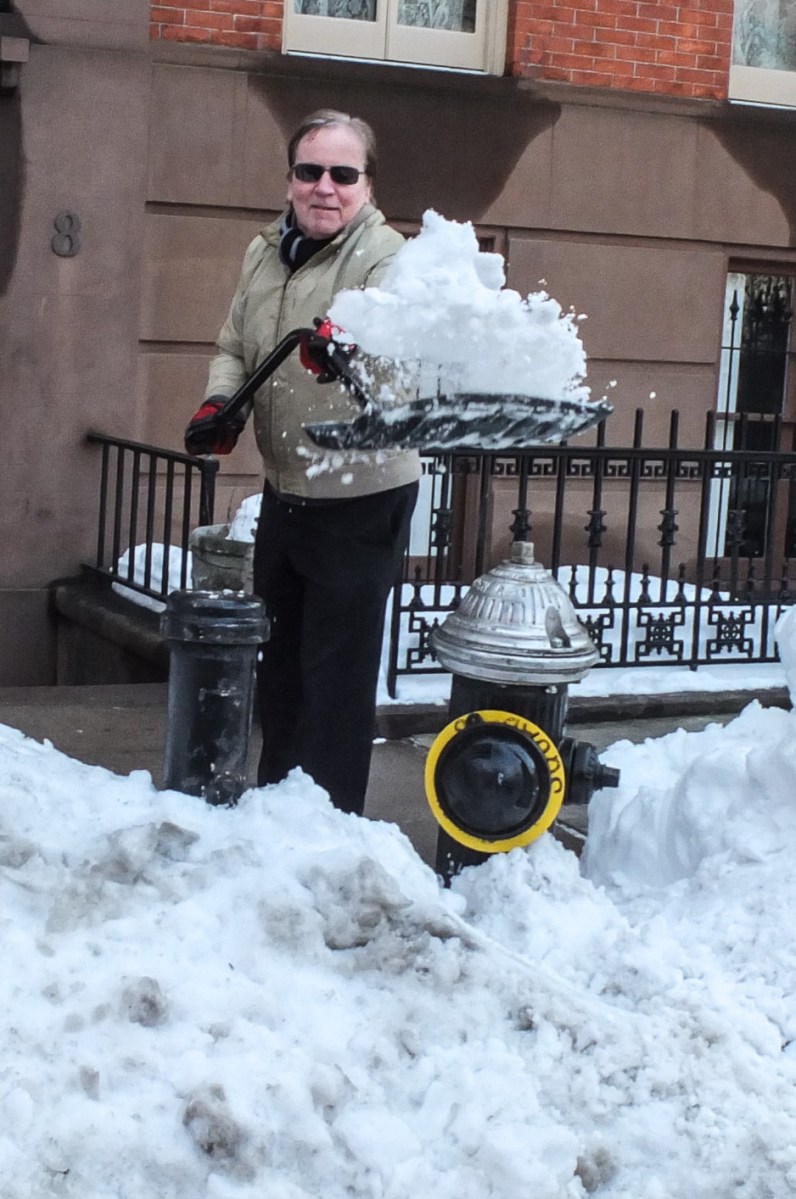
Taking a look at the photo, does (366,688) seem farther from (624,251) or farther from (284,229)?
(624,251)

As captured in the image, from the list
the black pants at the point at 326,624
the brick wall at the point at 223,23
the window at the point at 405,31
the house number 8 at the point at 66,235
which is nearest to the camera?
the black pants at the point at 326,624

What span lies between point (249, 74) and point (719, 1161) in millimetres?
7182

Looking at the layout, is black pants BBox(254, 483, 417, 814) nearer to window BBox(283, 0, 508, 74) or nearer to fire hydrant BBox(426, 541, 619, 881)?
fire hydrant BBox(426, 541, 619, 881)

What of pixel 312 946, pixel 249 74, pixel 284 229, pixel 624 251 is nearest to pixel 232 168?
pixel 249 74

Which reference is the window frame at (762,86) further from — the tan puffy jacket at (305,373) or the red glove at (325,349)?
the red glove at (325,349)

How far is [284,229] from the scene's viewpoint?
14.8ft

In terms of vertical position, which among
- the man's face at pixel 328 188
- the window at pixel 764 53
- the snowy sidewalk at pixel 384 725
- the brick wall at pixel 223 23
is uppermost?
the window at pixel 764 53

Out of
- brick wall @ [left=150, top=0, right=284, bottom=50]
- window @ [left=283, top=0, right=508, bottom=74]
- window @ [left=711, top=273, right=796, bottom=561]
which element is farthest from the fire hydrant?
window @ [left=711, top=273, right=796, bottom=561]

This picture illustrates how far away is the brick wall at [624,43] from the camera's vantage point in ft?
31.8

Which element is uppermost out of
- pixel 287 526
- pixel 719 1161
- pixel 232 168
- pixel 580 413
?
pixel 232 168

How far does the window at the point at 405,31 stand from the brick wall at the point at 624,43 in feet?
0.56

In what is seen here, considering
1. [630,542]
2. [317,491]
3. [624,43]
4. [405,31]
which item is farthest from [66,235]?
[317,491]

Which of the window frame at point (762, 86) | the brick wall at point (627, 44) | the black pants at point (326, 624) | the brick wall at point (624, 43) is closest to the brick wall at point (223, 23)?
the brick wall at point (624, 43)

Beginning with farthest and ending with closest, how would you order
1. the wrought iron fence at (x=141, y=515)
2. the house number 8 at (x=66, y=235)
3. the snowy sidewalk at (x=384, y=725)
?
the house number 8 at (x=66, y=235), the wrought iron fence at (x=141, y=515), the snowy sidewalk at (x=384, y=725)
